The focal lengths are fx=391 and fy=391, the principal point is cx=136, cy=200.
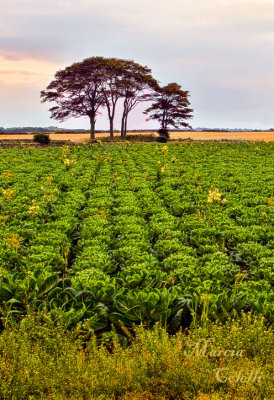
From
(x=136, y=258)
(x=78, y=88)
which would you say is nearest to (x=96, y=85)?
(x=78, y=88)

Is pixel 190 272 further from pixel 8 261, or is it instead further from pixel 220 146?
pixel 220 146

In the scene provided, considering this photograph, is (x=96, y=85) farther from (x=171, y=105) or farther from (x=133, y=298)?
(x=133, y=298)

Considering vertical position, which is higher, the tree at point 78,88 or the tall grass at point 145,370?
the tree at point 78,88

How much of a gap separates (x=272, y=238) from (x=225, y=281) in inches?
125

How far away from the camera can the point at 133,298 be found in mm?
5469

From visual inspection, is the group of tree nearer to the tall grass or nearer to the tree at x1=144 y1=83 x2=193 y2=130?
the tree at x1=144 y1=83 x2=193 y2=130

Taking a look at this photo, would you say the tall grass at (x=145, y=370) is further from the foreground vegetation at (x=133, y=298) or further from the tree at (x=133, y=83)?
the tree at (x=133, y=83)

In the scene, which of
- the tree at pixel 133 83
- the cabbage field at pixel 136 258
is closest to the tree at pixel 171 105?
the tree at pixel 133 83

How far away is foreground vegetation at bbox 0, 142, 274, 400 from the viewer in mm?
3777

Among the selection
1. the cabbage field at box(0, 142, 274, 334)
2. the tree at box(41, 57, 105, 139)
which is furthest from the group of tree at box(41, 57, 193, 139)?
the cabbage field at box(0, 142, 274, 334)

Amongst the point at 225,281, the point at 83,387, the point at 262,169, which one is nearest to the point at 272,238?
the point at 225,281

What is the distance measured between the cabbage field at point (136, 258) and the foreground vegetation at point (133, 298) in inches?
1.0

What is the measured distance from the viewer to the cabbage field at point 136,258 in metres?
5.34

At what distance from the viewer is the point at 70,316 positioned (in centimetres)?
503
